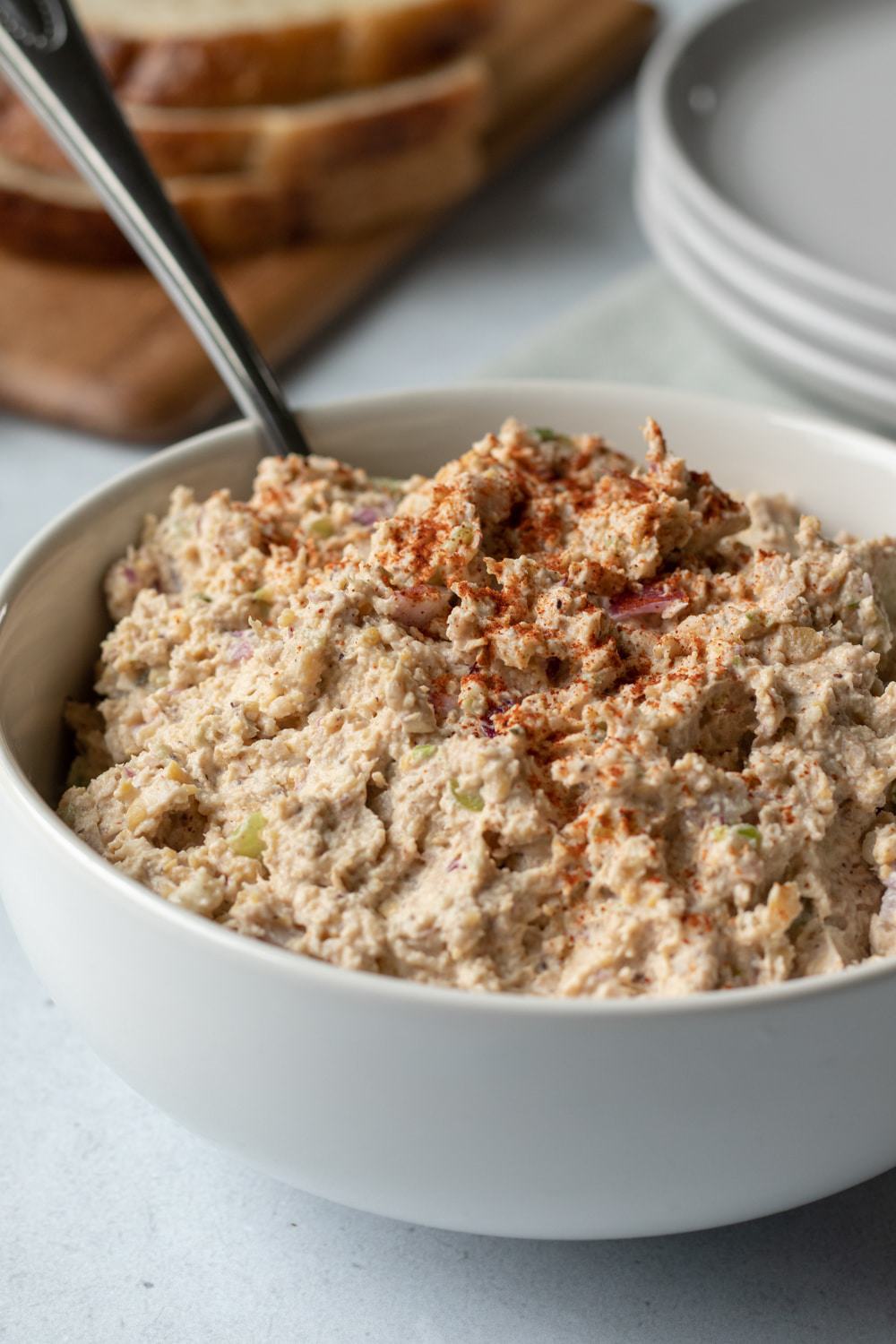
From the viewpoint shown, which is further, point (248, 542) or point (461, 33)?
point (461, 33)

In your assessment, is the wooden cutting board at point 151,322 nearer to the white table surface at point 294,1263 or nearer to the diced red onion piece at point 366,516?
the diced red onion piece at point 366,516

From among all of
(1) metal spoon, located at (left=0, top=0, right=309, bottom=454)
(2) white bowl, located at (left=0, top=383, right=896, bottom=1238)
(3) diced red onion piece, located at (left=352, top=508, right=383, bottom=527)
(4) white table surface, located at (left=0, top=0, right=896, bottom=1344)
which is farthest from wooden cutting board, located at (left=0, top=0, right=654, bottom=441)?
(2) white bowl, located at (left=0, top=383, right=896, bottom=1238)

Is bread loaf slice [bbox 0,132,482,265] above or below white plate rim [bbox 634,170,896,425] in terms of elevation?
above

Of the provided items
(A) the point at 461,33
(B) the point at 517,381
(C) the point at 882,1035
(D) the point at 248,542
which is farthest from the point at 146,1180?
(A) the point at 461,33

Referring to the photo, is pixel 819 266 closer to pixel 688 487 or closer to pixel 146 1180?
pixel 688 487

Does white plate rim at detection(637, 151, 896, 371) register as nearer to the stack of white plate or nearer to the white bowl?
the stack of white plate

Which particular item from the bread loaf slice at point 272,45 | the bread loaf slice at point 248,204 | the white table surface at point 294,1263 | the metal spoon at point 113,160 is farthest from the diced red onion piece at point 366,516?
the bread loaf slice at point 272,45

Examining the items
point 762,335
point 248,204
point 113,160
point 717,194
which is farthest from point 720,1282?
point 248,204
